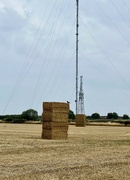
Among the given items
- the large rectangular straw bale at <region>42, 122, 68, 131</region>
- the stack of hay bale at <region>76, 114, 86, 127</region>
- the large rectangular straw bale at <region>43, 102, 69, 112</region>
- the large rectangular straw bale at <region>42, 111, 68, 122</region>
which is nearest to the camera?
the large rectangular straw bale at <region>43, 102, 69, 112</region>

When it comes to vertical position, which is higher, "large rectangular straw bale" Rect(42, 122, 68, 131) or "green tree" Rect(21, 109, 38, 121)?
"green tree" Rect(21, 109, 38, 121)

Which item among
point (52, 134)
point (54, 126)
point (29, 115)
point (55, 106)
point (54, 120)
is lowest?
point (52, 134)

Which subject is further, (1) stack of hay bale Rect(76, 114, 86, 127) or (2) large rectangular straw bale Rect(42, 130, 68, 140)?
(1) stack of hay bale Rect(76, 114, 86, 127)

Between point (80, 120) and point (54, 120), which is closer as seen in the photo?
point (54, 120)

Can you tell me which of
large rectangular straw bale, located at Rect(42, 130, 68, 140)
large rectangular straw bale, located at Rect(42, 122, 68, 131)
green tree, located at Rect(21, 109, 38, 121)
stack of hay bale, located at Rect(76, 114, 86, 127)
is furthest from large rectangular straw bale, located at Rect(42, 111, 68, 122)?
green tree, located at Rect(21, 109, 38, 121)

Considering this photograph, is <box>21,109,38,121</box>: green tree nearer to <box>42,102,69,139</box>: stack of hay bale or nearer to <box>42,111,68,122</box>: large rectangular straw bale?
<box>42,102,69,139</box>: stack of hay bale

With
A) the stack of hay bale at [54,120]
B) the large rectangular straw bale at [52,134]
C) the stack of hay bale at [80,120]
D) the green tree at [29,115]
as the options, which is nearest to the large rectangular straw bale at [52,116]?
the stack of hay bale at [54,120]

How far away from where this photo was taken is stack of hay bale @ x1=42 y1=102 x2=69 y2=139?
2439cm

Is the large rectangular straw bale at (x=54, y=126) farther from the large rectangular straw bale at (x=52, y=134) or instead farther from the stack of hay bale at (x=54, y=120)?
the large rectangular straw bale at (x=52, y=134)

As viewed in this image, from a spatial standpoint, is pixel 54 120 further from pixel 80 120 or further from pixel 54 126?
pixel 80 120

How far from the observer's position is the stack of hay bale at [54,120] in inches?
960

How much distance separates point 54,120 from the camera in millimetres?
24672

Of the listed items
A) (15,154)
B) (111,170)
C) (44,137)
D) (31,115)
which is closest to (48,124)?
(44,137)

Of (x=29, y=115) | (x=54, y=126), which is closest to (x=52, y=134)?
(x=54, y=126)
